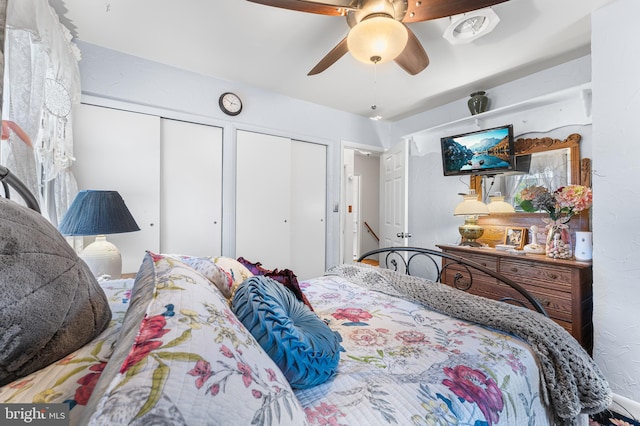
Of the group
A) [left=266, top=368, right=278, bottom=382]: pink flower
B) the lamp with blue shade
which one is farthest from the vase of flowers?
the lamp with blue shade

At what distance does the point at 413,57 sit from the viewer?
1883mm

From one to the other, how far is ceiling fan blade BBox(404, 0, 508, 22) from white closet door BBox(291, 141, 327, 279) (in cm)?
204

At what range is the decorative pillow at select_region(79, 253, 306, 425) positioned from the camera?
344 mm

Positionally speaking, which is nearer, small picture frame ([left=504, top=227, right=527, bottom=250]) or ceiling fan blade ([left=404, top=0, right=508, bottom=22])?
ceiling fan blade ([left=404, top=0, right=508, bottom=22])

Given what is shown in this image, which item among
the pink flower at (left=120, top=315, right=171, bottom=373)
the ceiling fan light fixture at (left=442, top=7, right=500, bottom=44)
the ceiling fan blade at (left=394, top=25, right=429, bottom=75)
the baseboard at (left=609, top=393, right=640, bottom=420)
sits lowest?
the baseboard at (left=609, top=393, right=640, bottom=420)

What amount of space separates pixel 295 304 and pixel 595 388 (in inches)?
42.7

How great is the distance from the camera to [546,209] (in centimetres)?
226

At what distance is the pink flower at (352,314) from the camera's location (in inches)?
47.3

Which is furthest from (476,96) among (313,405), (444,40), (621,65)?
(313,405)

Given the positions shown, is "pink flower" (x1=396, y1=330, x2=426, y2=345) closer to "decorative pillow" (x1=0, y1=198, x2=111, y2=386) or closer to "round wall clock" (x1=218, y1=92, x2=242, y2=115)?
"decorative pillow" (x1=0, y1=198, x2=111, y2=386)

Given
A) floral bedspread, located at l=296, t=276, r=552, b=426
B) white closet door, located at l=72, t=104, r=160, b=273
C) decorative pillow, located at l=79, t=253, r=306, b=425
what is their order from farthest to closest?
white closet door, located at l=72, t=104, r=160, b=273 < floral bedspread, located at l=296, t=276, r=552, b=426 < decorative pillow, located at l=79, t=253, r=306, b=425

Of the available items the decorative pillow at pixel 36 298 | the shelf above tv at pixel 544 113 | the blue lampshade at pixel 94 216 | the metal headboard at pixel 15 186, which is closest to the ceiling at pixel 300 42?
the shelf above tv at pixel 544 113

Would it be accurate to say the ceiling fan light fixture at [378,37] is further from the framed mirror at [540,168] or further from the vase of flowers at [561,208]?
the framed mirror at [540,168]

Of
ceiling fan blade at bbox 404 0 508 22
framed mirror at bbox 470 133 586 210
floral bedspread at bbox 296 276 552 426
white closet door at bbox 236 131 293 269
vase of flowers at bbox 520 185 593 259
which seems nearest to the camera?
floral bedspread at bbox 296 276 552 426
